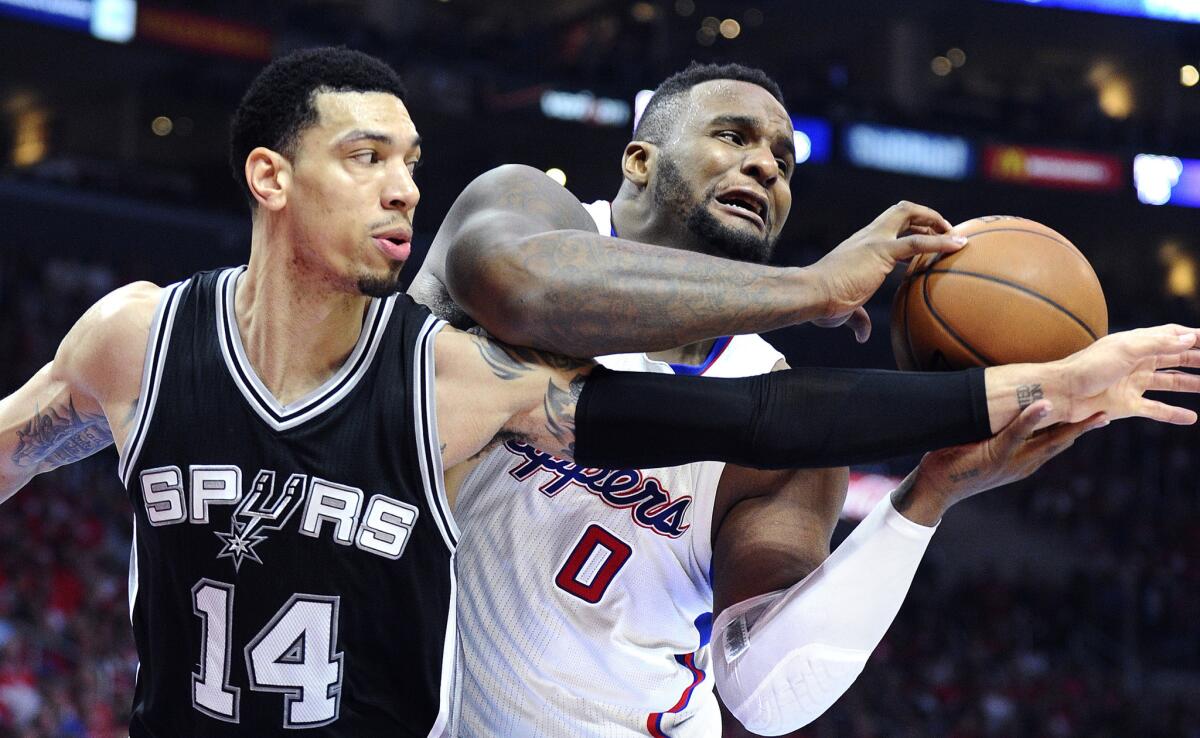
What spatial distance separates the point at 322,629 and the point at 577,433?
2.11ft

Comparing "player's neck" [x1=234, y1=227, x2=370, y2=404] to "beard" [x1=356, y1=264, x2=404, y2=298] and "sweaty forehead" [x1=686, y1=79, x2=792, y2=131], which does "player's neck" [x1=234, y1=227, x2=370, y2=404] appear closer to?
"beard" [x1=356, y1=264, x2=404, y2=298]

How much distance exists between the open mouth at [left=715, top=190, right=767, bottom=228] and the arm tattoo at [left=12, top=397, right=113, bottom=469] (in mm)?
1594

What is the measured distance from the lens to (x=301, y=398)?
9.30 ft

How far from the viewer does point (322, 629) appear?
2750mm

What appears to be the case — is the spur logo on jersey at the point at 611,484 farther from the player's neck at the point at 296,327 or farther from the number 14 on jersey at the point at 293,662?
the number 14 on jersey at the point at 293,662

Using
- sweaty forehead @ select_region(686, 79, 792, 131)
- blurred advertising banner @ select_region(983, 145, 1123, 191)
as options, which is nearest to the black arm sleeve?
sweaty forehead @ select_region(686, 79, 792, 131)

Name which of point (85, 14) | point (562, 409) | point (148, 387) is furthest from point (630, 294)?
Result: point (85, 14)

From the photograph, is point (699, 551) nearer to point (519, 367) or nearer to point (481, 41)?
point (519, 367)

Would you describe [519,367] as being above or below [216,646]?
above

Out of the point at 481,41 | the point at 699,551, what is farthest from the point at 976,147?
the point at 699,551

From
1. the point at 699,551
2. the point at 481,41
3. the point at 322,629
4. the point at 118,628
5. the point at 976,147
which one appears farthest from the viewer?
the point at 976,147

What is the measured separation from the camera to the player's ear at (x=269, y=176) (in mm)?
2850

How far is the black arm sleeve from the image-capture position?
2.81 metres

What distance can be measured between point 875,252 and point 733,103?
96cm
